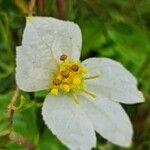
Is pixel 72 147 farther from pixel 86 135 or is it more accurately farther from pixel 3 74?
pixel 3 74

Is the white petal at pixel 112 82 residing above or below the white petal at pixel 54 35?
below

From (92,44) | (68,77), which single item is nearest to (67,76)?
(68,77)

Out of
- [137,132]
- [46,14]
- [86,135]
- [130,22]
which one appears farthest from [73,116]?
[130,22]

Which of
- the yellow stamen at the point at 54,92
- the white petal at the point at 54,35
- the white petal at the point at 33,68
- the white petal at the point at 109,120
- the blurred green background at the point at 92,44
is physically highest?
the white petal at the point at 54,35

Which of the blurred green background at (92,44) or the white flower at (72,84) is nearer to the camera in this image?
the white flower at (72,84)

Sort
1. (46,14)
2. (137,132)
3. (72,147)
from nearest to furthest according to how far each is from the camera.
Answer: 1. (72,147)
2. (46,14)
3. (137,132)
